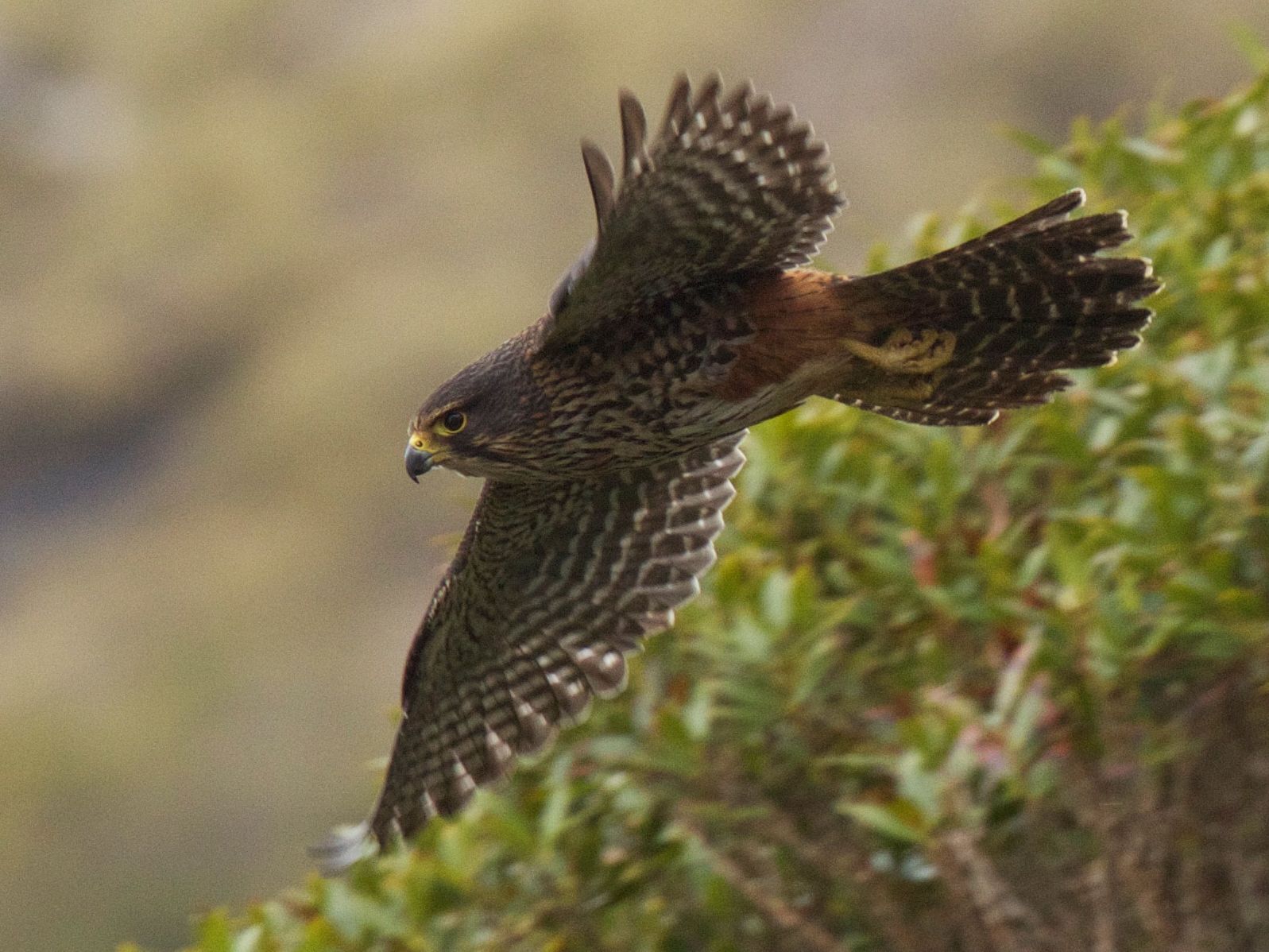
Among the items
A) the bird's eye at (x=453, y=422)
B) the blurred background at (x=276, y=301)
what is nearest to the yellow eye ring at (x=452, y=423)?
the bird's eye at (x=453, y=422)

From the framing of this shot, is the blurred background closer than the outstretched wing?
No

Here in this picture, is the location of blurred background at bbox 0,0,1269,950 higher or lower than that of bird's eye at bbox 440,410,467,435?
higher

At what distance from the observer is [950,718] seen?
3.11m

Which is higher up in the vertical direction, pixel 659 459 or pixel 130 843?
pixel 130 843

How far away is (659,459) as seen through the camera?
361 cm

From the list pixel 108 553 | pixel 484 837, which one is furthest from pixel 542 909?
pixel 108 553

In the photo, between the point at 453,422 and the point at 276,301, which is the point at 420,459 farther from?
the point at 276,301

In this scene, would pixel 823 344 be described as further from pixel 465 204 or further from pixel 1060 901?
pixel 465 204

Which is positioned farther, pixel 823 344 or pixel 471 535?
pixel 471 535

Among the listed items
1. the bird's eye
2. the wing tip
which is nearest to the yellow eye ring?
the bird's eye

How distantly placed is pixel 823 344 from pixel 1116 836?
102cm

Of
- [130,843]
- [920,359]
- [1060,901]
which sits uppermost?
[130,843]

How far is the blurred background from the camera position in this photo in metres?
9.27

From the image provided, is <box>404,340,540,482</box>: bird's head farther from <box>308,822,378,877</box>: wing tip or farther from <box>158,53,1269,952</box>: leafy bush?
<box>308,822,378,877</box>: wing tip
